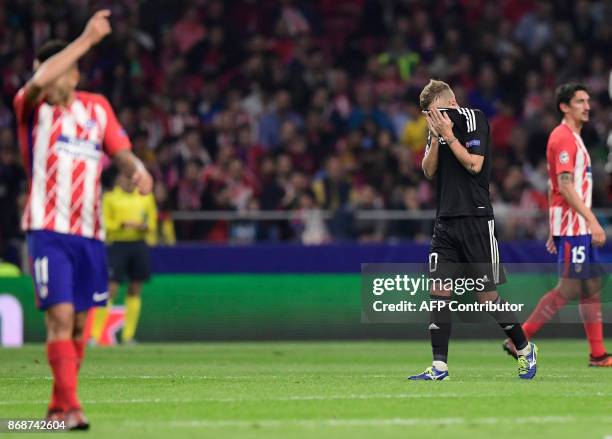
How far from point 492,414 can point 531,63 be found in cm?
1701

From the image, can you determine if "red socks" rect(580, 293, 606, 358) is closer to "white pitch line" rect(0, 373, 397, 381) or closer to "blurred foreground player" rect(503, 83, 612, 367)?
"blurred foreground player" rect(503, 83, 612, 367)

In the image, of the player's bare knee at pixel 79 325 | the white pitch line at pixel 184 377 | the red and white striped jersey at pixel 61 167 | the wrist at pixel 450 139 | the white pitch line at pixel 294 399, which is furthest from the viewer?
the white pitch line at pixel 184 377

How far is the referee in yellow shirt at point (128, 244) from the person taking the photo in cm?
1864

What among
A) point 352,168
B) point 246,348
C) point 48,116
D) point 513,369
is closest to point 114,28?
point 352,168

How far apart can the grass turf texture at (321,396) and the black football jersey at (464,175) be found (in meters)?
1.42

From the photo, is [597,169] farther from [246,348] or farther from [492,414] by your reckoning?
[492,414]

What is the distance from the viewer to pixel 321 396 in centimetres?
974

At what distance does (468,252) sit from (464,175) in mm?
638

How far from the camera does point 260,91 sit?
23984mm

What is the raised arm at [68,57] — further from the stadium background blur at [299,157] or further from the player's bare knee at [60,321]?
the stadium background blur at [299,157]

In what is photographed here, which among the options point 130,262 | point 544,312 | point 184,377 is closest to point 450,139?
point 544,312

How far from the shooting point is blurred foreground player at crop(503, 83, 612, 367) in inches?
504

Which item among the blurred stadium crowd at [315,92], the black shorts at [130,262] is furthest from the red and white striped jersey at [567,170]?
the blurred stadium crowd at [315,92]

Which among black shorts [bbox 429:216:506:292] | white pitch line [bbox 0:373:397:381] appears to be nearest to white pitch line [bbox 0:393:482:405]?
black shorts [bbox 429:216:506:292]
